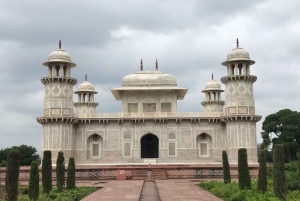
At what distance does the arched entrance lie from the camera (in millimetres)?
29828

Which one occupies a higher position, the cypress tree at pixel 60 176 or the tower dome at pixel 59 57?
the tower dome at pixel 59 57

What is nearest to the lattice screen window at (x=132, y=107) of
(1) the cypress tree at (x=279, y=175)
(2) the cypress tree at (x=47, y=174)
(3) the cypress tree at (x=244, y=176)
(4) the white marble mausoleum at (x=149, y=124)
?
(4) the white marble mausoleum at (x=149, y=124)

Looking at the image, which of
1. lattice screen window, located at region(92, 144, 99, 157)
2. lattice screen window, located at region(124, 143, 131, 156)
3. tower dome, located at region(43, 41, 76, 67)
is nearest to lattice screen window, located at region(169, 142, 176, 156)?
lattice screen window, located at region(124, 143, 131, 156)

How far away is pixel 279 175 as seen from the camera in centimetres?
1138

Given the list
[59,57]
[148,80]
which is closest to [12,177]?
[59,57]

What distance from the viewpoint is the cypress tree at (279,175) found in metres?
11.2

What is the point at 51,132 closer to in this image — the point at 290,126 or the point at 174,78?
the point at 174,78

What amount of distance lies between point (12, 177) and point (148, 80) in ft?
65.5

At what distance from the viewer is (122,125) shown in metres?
28.0

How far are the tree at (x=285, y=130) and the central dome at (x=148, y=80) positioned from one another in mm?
15089

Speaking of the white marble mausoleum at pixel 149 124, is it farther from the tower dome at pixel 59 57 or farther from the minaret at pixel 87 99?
the minaret at pixel 87 99

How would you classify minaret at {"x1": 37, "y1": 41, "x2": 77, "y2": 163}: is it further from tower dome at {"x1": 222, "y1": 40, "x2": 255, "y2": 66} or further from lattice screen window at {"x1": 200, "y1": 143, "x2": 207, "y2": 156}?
tower dome at {"x1": 222, "y1": 40, "x2": 255, "y2": 66}

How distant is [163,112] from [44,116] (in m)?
8.14

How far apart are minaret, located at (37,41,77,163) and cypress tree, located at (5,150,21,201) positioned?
14.9m
